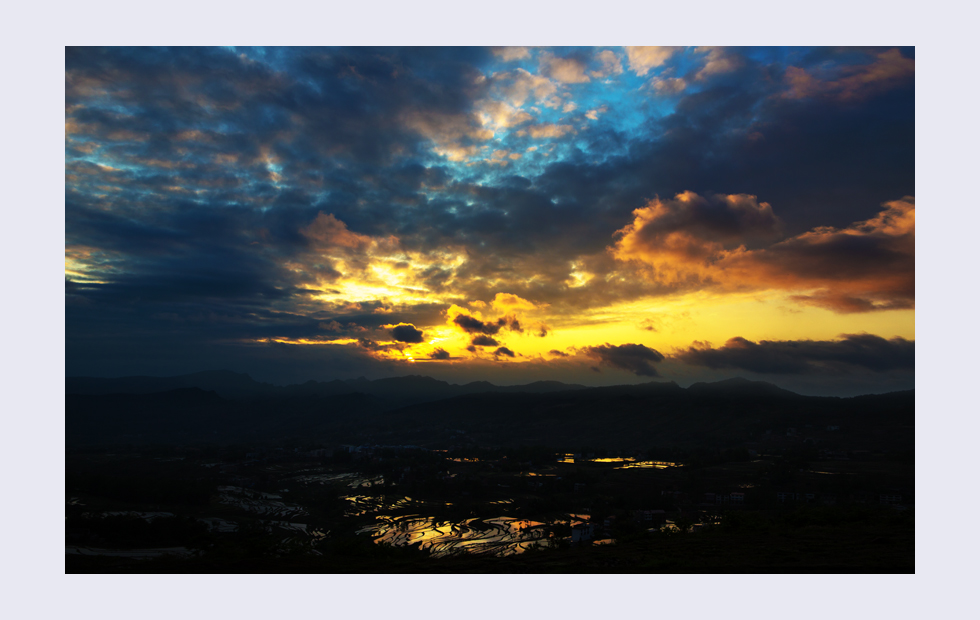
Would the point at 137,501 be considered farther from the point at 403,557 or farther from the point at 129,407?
the point at 129,407

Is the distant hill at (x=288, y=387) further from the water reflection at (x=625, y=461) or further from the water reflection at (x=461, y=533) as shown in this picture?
the water reflection at (x=461, y=533)

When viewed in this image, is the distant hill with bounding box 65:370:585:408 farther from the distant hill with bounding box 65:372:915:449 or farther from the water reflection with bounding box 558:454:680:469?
the water reflection with bounding box 558:454:680:469

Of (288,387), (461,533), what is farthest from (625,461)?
(288,387)

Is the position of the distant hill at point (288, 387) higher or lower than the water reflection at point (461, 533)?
lower

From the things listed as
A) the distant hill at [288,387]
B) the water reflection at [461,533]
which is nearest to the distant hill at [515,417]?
the distant hill at [288,387]

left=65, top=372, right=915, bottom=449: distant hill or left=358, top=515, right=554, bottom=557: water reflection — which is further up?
left=358, top=515, right=554, bottom=557: water reflection

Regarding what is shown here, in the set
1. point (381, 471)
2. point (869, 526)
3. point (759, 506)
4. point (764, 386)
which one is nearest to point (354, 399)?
point (381, 471)

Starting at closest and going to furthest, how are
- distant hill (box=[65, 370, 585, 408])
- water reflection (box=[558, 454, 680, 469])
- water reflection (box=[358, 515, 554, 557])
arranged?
water reflection (box=[358, 515, 554, 557]) → water reflection (box=[558, 454, 680, 469]) → distant hill (box=[65, 370, 585, 408])

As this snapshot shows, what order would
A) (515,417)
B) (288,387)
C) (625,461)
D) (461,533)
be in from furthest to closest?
(288,387) → (515,417) → (625,461) → (461,533)

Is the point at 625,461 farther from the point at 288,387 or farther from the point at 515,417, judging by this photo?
the point at 288,387

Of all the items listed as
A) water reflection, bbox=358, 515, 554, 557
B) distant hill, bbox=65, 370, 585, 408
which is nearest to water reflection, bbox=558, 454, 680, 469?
water reflection, bbox=358, 515, 554, 557

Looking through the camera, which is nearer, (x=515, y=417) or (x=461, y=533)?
(x=461, y=533)
